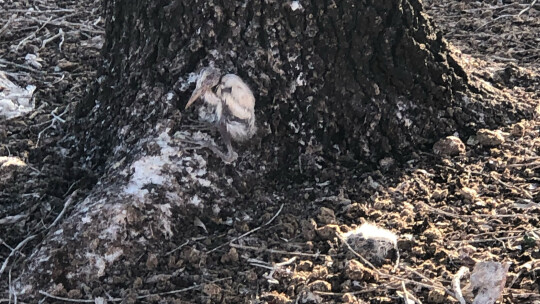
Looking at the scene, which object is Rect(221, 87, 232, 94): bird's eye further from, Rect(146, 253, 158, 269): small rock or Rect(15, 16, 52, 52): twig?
Rect(15, 16, 52, 52): twig

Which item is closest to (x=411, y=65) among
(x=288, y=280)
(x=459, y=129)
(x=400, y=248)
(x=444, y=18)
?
(x=459, y=129)

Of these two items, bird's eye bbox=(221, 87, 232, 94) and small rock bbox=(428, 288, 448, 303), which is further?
bird's eye bbox=(221, 87, 232, 94)

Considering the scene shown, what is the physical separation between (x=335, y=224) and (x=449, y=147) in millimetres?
581

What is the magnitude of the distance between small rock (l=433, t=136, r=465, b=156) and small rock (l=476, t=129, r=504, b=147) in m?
0.09

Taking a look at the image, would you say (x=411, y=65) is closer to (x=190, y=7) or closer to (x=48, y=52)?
(x=190, y=7)

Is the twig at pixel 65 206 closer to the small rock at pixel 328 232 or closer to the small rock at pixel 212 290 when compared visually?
the small rock at pixel 212 290

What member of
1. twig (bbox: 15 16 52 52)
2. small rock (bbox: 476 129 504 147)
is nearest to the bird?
small rock (bbox: 476 129 504 147)

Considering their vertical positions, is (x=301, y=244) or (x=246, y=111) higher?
(x=246, y=111)

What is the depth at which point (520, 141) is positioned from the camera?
2.56 meters

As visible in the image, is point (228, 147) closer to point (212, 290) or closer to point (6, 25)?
point (212, 290)

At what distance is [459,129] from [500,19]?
157 cm

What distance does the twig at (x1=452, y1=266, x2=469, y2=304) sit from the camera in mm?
1892

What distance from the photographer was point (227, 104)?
229cm

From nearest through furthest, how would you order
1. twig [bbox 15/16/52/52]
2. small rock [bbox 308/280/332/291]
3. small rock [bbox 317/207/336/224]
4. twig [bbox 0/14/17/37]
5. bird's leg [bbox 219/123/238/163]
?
small rock [bbox 308/280/332/291]
small rock [bbox 317/207/336/224]
bird's leg [bbox 219/123/238/163]
twig [bbox 15/16/52/52]
twig [bbox 0/14/17/37]
